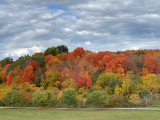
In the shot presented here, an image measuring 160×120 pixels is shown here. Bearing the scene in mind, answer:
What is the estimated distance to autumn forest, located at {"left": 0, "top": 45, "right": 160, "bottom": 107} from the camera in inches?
3059

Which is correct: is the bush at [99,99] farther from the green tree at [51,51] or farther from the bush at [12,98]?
the green tree at [51,51]

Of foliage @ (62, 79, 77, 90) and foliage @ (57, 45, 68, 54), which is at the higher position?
foliage @ (57, 45, 68, 54)

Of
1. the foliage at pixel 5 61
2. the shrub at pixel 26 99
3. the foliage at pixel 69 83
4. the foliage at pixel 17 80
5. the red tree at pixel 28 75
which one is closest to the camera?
the shrub at pixel 26 99

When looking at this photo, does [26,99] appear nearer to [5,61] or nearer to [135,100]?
[135,100]

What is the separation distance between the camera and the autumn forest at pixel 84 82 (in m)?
77.7

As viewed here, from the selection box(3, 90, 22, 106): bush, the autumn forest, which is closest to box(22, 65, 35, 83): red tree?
the autumn forest

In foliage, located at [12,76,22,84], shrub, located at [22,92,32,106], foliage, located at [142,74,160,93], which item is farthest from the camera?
foliage, located at [12,76,22,84]

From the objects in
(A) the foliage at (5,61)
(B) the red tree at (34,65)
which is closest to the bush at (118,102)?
(B) the red tree at (34,65)

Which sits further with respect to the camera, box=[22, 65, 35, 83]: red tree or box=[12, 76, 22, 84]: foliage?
box=[22, 65, 35, 83]: red tree

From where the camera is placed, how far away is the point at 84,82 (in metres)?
104

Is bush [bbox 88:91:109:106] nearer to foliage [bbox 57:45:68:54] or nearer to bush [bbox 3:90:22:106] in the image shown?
bush [bbox 3:90:22:106]

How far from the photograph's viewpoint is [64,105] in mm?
81062

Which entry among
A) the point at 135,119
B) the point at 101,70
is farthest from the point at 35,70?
the point at 135,119

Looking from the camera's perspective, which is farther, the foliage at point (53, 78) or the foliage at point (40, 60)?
the foliage at point (40, 60)
